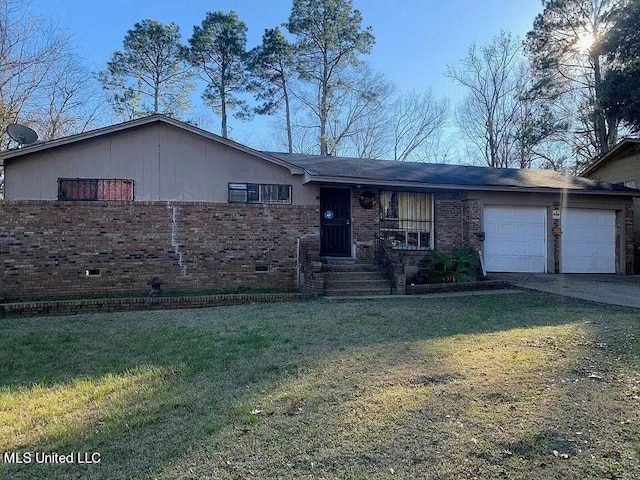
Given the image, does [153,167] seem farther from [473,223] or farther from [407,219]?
[473,223]

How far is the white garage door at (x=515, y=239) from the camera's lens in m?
12.9

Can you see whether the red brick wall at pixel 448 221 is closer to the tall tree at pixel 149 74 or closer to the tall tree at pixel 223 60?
the tall tree at pixel 223 60

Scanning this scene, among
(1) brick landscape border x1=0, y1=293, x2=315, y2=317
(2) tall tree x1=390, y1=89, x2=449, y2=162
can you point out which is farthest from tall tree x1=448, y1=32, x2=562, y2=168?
(1) brick landscape border x1=0, y1=293, x2=315, y2=317

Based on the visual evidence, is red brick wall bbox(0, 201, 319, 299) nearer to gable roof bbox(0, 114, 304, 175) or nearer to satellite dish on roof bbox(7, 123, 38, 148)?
gable roof bbox(0, 114, 304, 175)

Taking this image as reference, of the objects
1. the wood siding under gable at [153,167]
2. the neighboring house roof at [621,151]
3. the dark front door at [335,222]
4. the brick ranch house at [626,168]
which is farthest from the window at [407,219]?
the neighboring house roof at [621,151]

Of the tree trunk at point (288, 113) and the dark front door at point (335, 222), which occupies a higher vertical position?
the tree trunk at point (288, 113)

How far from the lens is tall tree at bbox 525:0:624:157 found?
21844 millimetres

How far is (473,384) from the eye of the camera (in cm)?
394

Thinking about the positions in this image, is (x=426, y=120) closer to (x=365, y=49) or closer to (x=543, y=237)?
(x=365, y=49)

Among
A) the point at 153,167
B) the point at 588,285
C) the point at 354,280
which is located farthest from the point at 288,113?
the point at 588,285

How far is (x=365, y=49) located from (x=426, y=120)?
6561 millimetres

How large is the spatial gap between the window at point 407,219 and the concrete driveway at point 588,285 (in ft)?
7.61

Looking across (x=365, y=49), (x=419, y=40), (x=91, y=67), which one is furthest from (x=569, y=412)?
(x=365, y=49)

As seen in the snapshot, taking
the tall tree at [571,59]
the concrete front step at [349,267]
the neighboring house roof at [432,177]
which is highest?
the tall tree at [571,59]
